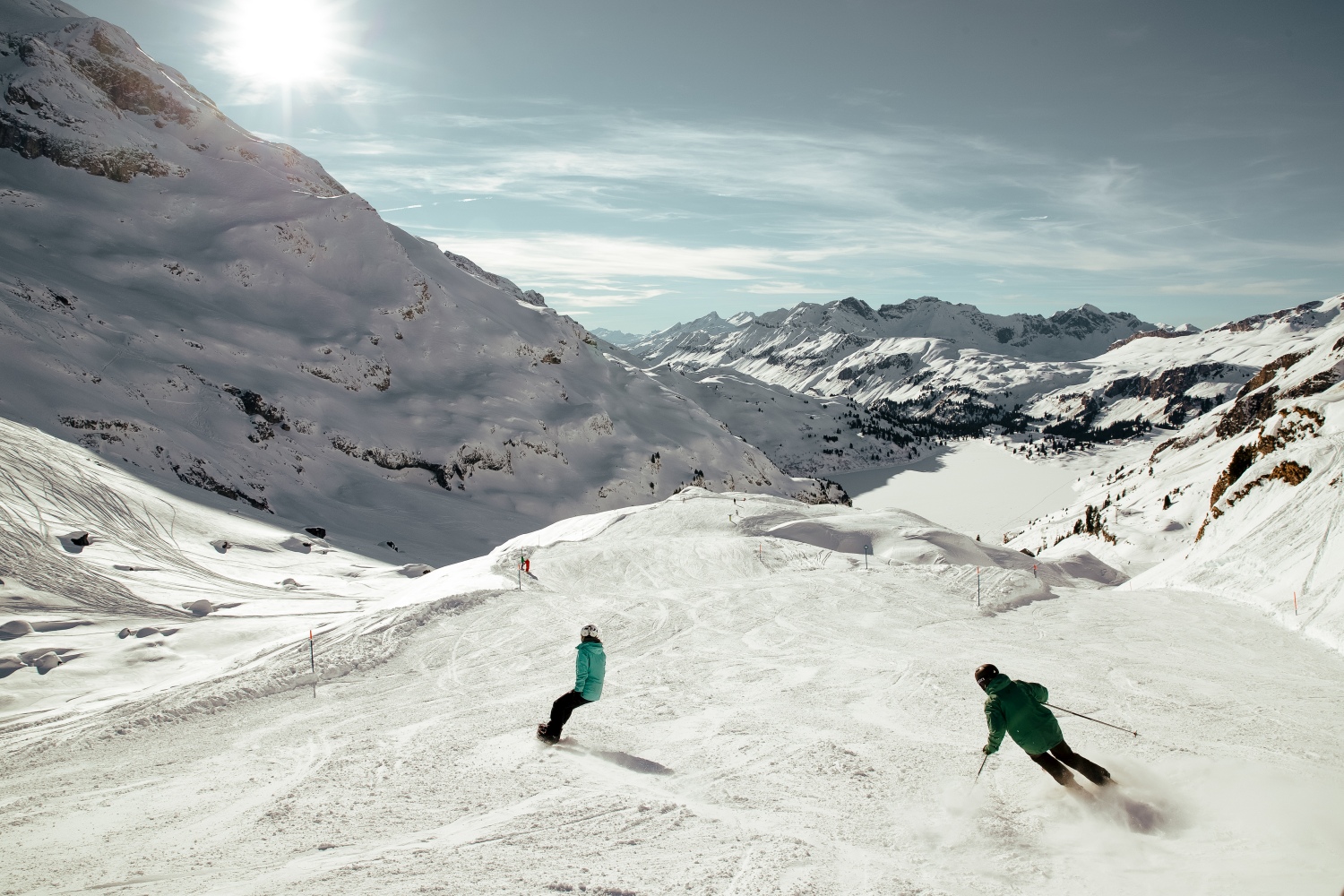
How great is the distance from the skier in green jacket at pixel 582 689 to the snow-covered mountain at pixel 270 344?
49.5m

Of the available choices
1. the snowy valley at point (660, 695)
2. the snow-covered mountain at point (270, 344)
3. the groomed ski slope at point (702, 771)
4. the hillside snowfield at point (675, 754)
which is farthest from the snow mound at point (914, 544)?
the snow-covered mountain at point (270, 344)

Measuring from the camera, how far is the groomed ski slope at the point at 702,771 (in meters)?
6.16

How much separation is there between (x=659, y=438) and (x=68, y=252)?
79145 mm

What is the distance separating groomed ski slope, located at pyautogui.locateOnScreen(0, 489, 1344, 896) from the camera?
616cm

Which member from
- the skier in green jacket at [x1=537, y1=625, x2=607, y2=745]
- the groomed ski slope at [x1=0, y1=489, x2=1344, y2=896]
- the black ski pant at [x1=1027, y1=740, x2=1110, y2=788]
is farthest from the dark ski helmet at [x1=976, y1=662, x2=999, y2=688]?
the skier in green jacket at [x1=537, y1=625, x2=607, y2=745]

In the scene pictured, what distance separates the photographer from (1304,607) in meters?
16.1

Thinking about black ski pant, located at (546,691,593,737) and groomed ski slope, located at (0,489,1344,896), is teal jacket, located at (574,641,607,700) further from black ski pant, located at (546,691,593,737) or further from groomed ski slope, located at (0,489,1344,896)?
groomed ski slope, located at (0,489,1344,896)

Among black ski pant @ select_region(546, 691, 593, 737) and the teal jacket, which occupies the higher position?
the teal jacket

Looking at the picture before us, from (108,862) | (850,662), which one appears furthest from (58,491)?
(850,662)

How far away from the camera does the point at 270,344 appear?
85938mm

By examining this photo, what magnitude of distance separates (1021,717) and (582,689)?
17.7 ft

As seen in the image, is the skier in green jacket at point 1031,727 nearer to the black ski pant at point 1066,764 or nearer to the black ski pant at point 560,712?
the black ski pant at point 1066,764

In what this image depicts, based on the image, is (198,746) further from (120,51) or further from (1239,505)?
(120,51)

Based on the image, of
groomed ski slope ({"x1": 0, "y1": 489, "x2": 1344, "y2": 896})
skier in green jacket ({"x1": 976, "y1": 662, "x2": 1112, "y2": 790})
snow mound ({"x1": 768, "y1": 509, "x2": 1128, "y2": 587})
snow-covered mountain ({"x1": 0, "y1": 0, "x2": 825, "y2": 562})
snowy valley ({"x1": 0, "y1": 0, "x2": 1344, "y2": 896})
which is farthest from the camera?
snow-covered mountain ({"x1": 0, "y1": 0, "x2": 825, "y2": 562})
